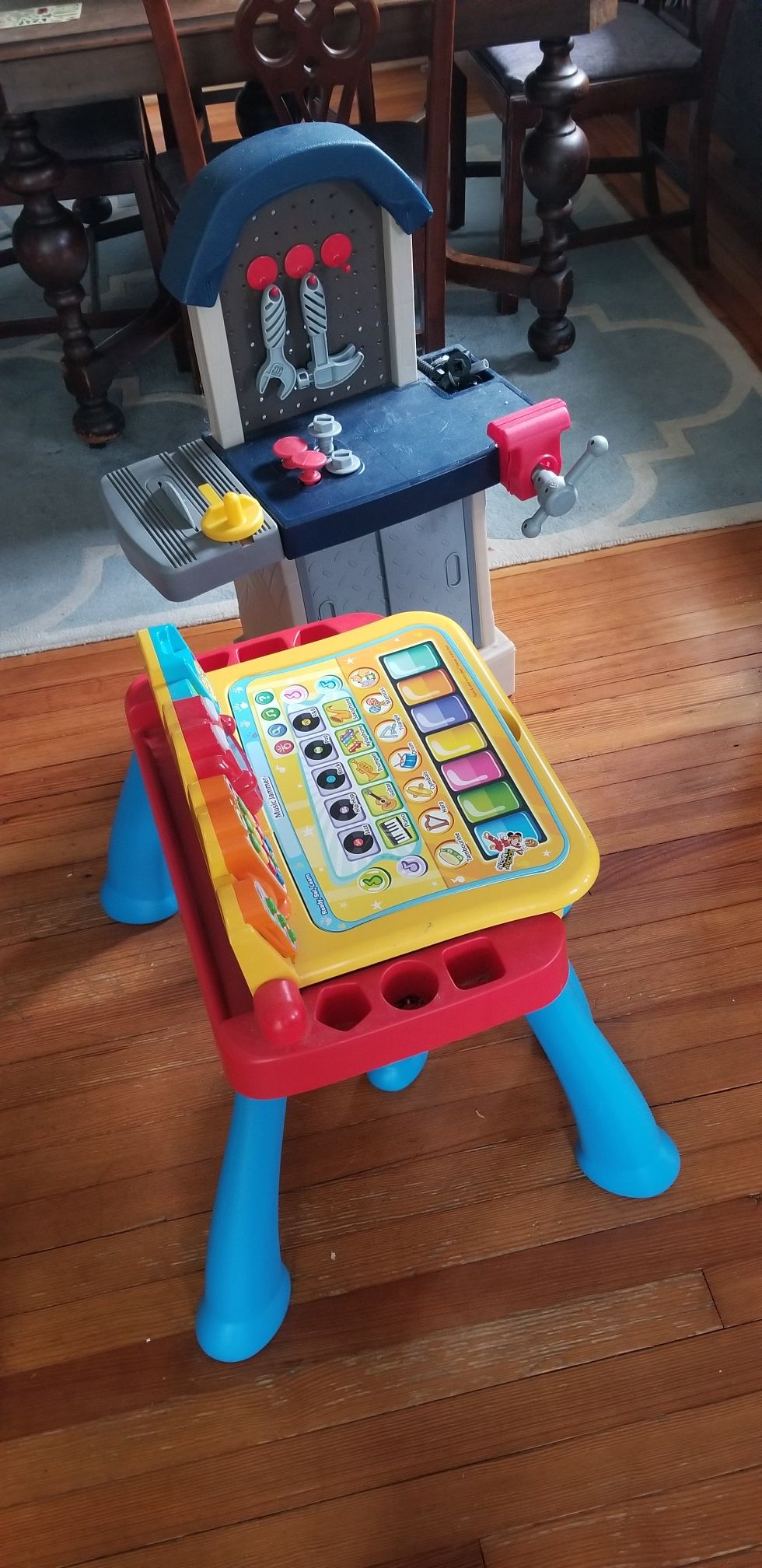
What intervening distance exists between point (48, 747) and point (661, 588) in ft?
3.09

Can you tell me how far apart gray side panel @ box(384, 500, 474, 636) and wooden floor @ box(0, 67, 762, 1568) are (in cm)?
27

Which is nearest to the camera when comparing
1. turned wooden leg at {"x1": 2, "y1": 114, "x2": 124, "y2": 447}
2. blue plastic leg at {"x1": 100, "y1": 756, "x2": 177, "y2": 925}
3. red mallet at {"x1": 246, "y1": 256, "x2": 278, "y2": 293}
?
red mallet at {"x1": 246, "y1": 256, "x2": 278, "y2": 293}

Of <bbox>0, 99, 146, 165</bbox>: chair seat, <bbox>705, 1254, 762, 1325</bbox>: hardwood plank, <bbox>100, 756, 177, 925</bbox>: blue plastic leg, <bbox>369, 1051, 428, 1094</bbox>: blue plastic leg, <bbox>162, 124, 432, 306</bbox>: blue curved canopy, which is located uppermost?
<bbox>162, 124, 432, 306</bbox>: blue curved canopy

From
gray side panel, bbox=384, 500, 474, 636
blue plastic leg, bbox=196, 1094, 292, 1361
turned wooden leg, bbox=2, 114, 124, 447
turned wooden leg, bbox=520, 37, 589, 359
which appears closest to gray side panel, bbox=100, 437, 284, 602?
gray side panel, bbox=384, 500, 474, 636

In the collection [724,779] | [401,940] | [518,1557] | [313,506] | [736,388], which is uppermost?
[313,506]

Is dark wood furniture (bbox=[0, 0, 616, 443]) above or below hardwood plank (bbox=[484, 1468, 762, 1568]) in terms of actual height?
above

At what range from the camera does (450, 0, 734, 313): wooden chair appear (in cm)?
225

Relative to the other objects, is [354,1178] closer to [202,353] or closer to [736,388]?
[202,353]

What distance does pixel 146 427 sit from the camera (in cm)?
228

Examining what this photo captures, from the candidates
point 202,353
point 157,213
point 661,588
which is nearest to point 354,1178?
point 202,353

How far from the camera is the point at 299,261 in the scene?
4.33 ft

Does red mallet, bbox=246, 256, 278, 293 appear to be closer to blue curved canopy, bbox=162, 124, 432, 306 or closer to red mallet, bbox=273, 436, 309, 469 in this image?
blue curved canopy, bbox=162, 124, 432, 306

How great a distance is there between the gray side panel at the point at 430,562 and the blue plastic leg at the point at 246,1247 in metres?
0.72

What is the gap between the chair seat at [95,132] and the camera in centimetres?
213
